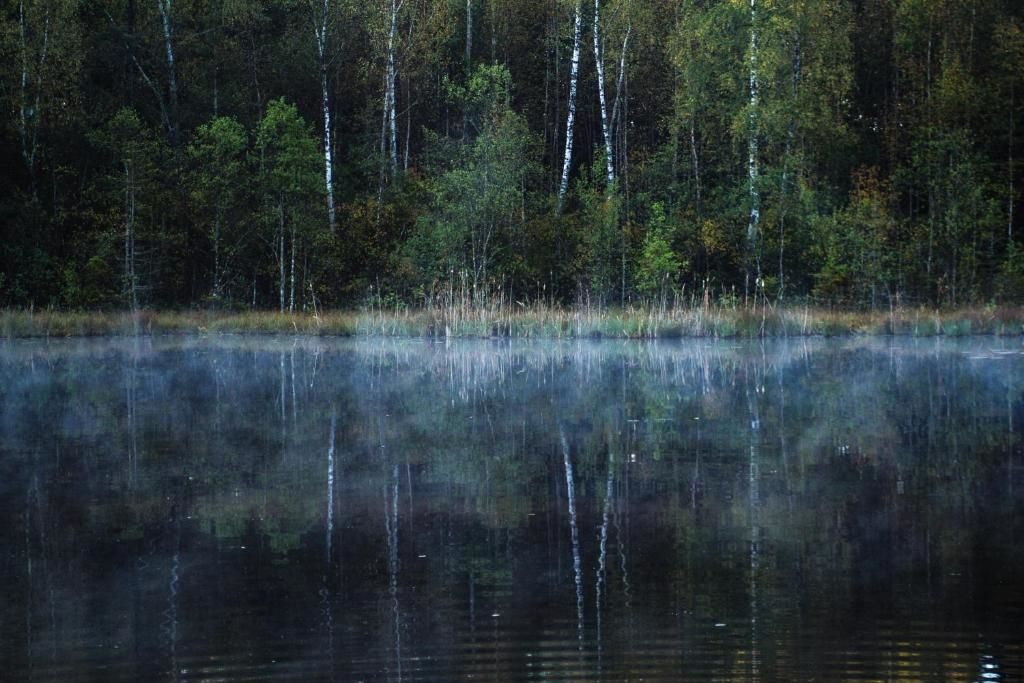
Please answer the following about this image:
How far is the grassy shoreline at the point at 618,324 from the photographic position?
2448cm

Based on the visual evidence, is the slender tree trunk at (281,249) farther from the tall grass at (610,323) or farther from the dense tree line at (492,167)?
the tall grass at (610,323)

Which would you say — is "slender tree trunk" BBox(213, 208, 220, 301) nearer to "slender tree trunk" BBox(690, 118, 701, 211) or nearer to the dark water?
"slender tree trunk" BBox(690, 118, 701, 211)

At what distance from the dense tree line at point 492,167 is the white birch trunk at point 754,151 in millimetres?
75

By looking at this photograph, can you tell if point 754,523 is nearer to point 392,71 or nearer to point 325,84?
point 325,84

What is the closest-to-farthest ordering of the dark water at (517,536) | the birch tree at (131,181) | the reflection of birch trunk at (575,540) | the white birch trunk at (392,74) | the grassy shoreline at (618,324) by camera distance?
the dark water at (517,536), the reflection of birch trunk at (575,540), the grassy shoreline at (618,324), the birch tree at (131,181), the white birch trunk at (392,74)

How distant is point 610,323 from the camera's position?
2481 centimetres

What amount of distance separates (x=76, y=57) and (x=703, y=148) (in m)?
17.6

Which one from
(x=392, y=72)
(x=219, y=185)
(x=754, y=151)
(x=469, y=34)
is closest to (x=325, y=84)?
(x=392, y=72)

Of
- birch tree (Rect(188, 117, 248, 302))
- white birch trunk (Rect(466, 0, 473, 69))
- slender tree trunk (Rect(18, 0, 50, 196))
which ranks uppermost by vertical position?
white birch trunk (Rect(466, 0, 473, 69))

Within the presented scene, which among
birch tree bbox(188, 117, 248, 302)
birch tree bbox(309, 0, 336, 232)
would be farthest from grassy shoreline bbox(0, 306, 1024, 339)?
birch tree bbox(309, 0, 336, 232)

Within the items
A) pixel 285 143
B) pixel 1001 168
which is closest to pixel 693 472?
pixel 285 143

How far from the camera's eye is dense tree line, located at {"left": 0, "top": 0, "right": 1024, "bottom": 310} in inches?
1227

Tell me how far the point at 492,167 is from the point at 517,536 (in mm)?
24251

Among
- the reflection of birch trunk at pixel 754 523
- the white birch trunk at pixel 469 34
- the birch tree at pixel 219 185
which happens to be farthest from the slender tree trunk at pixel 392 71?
the reflection of birch trunk at pixel 754 523
